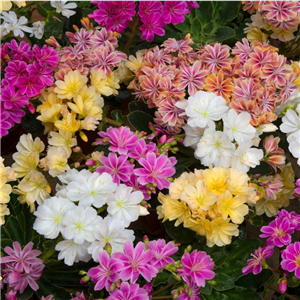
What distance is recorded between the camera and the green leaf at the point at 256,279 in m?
0.86

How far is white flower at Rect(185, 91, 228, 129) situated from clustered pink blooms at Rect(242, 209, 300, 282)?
0.74 feet

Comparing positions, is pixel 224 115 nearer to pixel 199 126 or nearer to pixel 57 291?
pixel 199 126

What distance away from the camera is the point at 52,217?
74 centimetres

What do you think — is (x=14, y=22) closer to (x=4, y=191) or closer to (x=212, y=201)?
(x=4, y=191)

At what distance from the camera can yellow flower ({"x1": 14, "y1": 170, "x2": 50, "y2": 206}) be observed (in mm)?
826

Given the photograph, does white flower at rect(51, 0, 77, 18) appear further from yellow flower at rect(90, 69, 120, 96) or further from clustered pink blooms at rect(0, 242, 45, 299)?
clustered pink blooms at rect(0, 242, 45, 299)

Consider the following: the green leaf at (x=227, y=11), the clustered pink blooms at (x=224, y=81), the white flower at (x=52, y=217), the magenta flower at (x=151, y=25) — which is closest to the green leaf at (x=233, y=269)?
the clustered pink blooms at (x=224, y=81)

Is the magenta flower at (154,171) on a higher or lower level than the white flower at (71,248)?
higher

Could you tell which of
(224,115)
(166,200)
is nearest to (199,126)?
(224,115)

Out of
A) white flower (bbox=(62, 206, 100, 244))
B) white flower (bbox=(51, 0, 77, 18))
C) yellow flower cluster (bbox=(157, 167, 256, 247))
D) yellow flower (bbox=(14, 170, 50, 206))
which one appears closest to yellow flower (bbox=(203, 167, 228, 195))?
yellow flower cluster (bbox=(157, 167, 256, 247))

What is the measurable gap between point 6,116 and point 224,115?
47 centimetres

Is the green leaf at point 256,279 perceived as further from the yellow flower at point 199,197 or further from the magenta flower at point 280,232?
the yellow flower at point 199,197

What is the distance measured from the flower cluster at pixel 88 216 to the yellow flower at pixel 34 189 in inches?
3.1

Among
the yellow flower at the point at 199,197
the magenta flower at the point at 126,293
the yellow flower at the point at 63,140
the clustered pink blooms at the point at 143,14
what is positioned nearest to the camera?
the magenta flower at the point at 126,293
